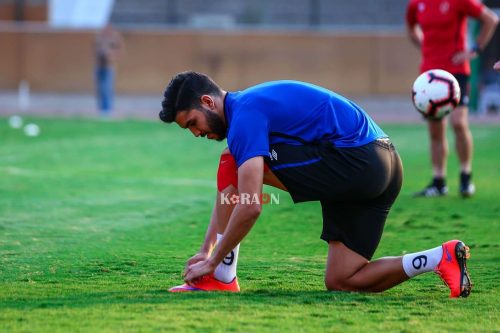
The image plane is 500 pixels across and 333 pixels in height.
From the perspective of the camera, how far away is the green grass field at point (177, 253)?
542 centimetres

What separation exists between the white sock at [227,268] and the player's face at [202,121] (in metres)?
0.66

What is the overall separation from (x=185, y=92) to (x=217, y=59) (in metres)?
24.3

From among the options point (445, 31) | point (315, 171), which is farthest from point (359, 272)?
point (445, 31)

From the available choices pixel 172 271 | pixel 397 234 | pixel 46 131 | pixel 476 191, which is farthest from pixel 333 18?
pixel 172 271

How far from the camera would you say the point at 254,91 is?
5.93m

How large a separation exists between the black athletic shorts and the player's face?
34cm

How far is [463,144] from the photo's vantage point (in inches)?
445

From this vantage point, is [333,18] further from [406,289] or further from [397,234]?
[406,289]

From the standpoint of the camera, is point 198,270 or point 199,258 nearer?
point 198,270

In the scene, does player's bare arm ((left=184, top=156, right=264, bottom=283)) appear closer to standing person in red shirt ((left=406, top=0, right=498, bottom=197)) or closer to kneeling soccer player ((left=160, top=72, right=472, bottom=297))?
kneeling soccer player ((left=160, top=72, right=472, bottom=297))

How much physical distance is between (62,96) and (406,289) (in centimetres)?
2430

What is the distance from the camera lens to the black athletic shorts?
605 centimetres

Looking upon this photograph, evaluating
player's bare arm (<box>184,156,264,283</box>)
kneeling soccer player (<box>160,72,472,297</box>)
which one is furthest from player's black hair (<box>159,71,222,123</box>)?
player's bare arm (<box>184,156,264,283</box>)

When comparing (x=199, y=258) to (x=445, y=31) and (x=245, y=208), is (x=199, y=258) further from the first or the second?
(x=445, y=31)
